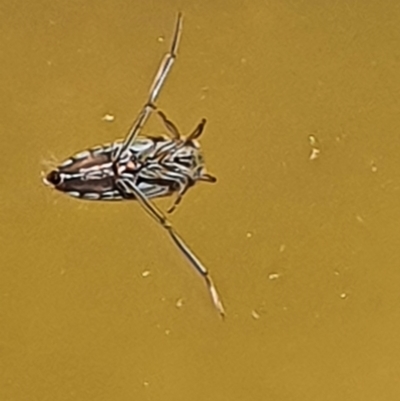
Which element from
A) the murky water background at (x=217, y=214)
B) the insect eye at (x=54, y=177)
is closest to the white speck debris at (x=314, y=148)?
the murky water background at (x=217, y=214)

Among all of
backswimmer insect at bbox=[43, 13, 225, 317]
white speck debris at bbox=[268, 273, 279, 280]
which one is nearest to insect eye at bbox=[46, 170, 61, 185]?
backswimmer insect at bbox=[43, 13, 225, 317]

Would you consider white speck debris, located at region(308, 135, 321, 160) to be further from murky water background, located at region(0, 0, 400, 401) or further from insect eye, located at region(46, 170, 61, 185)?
insect eye, located at region(46, 170, 61, 185)

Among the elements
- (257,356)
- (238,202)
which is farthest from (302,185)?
(257,356)

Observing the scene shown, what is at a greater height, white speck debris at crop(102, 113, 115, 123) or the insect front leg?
white speck debris at crop(102, 113, 115, 123)

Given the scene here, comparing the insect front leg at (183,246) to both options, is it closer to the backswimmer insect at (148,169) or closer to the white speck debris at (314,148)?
the backswimmer insect at (148,169)

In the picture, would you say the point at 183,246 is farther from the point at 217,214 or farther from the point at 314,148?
the point at 314,148

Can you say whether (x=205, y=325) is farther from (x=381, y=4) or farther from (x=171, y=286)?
(x=381, y=4)

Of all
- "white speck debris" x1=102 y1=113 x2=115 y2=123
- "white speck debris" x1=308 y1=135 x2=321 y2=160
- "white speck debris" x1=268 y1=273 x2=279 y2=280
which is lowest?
"white speck debris" x1=268 y1=273 x2=279 y2=280
